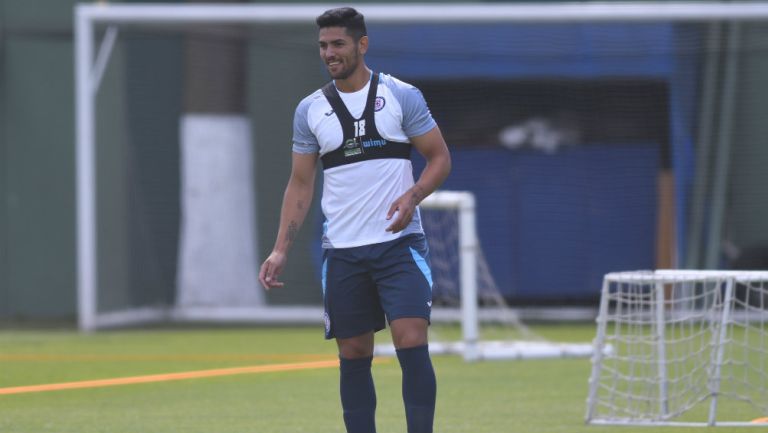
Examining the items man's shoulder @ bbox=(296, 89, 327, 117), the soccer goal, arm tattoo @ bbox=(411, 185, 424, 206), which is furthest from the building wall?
arm tattoo @ bbox=(411, 185, 424, 206)

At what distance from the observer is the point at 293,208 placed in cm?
644

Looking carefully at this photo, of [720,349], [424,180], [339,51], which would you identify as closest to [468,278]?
[720,349]

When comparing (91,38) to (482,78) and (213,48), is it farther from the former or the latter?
(482,78)

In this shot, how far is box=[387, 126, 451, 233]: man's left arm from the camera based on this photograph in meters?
6.04

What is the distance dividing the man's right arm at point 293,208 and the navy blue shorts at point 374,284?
198 millimetres

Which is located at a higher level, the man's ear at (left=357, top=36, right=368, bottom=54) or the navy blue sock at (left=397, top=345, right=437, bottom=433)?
the man's ear at (left=357, top=36, right=368, bottom=54)

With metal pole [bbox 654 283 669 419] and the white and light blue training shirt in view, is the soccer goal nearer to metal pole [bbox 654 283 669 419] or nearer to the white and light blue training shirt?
metal pole [bbox 654 283 669 419]

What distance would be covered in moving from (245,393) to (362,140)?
3.98 metres

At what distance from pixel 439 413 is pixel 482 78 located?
914 cm

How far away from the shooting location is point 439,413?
8.57 meters

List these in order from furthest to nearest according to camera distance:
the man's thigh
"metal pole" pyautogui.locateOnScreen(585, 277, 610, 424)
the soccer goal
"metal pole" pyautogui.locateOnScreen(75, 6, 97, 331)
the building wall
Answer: the building wall
"metal pole" pyautogui.locateOnScreen(75, 6, 97, 331)
"metal pole" pyautogui.locateOnScreen(585, 277, 610, 424)
the soccer goal
the man's thigh

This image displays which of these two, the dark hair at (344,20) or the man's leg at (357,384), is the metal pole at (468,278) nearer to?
the man's leg at (357,384)

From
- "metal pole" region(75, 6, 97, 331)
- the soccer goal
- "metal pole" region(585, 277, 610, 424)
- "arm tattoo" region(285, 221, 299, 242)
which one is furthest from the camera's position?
"metal pole" region(75, 6, 97, 331)

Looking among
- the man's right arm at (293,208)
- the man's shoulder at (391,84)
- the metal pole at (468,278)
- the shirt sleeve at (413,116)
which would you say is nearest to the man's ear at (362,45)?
the man's shoulder at (391,84)
